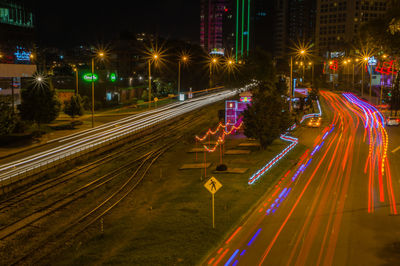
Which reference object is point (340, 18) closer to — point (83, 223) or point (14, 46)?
point (14, 46)

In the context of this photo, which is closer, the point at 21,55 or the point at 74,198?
the point at 74,198

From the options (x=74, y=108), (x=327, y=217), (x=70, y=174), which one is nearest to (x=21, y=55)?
(x=74, y=108)

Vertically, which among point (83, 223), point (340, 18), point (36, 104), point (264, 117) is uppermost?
point (340, 18)

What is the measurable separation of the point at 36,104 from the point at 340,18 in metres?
136

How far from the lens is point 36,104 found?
36.1m

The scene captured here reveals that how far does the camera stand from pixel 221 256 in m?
12.7

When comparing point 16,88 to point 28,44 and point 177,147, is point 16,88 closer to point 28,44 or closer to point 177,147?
point 28,44

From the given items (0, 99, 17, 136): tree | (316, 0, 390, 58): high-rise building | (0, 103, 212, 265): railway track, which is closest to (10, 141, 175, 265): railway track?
(0, 103, 212, 265): railway track

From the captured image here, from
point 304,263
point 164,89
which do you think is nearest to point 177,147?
point 304,263

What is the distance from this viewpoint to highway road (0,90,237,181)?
81.8 feet

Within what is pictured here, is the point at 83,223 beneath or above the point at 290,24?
beneath

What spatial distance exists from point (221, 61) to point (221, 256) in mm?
92480

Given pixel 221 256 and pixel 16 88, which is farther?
pixel 16 88

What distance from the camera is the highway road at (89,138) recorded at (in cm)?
2494
